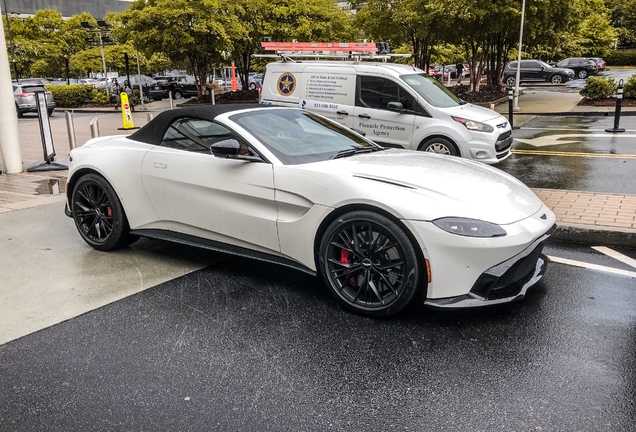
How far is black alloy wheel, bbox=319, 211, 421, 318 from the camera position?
362 centimetres

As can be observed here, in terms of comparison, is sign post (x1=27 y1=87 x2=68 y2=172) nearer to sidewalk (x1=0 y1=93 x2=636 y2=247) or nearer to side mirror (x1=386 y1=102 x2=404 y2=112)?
sidewalk (x1=0 y1=93 x2=636 y2=247)

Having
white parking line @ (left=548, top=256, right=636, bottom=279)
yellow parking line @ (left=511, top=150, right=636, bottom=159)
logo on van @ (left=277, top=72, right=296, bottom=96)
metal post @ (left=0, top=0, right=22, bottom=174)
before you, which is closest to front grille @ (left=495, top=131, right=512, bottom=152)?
yellow parking line @ (left=511, top=150, right=636, bottom=159)

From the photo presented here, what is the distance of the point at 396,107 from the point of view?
899 centimetres

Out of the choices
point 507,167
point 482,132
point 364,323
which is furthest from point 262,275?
point 507,167

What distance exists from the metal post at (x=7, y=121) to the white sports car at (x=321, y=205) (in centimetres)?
533

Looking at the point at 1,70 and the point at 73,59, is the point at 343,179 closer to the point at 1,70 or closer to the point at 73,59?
the point at 1,70

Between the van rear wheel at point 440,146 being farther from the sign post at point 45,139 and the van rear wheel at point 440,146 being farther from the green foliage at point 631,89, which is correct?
the green foliage at point 631,89

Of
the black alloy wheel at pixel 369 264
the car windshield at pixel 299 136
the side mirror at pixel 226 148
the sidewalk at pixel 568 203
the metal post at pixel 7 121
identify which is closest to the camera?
the black alloy wheel at pixel 369 264

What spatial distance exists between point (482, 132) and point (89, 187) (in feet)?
19.8

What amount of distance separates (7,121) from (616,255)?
976 centimetres

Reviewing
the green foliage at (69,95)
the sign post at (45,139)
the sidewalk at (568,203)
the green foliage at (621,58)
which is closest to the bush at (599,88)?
the sidewalk at (568,203)

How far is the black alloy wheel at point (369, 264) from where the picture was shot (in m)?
3.62

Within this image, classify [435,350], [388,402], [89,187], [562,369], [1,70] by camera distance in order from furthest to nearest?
[1,70] < [89,187] < [435,350] < [562,369] < [388,402]

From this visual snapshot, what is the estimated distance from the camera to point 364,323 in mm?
3764
